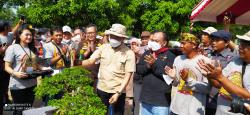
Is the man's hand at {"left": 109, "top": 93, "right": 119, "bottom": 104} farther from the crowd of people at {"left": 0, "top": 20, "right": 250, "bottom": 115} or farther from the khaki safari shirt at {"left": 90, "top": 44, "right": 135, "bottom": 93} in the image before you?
the khaki safari shirt at {"left": 90, "top": 44, "right": 135, "bottom": 93}

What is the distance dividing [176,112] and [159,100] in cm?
49

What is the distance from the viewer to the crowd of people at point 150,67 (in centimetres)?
412

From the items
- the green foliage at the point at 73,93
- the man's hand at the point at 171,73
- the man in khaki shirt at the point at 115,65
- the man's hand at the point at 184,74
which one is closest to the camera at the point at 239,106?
the man's hand at the point at 184,74

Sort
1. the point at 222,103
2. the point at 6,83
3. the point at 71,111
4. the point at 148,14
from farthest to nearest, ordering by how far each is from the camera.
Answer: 1. the point at 148,14
2. the point at 6,83
3. the point at 71,111
4. the point at 222,103

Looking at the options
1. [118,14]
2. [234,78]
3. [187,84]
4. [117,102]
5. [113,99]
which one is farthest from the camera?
[118,14]

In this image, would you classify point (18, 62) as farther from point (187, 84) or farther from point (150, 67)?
point (187, 84)

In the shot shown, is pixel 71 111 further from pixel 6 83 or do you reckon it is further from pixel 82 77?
pixel 6 83

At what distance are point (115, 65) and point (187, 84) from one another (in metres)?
1.36

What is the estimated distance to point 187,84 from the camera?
419cm

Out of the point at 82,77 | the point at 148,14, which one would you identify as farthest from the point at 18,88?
the point at 148,14

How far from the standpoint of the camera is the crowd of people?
4.12m

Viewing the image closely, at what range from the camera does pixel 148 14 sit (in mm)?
30703

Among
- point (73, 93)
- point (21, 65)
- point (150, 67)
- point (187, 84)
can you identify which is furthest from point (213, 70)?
point (21, 65)

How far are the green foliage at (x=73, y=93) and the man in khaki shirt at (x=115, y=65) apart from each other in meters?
0.54
